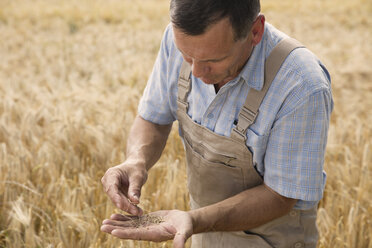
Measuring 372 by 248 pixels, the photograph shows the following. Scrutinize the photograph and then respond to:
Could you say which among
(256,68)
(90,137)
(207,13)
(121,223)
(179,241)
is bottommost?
(90,137)

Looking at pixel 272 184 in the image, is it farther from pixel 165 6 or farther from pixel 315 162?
pixel 165 6

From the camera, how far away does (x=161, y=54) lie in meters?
2.15

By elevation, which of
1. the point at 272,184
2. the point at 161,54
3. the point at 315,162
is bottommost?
the point at 272,184

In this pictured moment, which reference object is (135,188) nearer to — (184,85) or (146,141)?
(146,141)

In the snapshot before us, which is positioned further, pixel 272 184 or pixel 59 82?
pixel 59 82

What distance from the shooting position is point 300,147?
1.74 metres

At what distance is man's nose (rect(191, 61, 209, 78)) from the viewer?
5.57 feet

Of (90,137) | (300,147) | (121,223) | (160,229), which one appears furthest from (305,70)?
(90,137)

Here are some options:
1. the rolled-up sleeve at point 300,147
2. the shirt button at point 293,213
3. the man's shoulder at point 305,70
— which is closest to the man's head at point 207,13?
the man's shoulder at point 305,70

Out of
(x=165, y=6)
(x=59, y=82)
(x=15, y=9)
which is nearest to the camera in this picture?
(x=59, y=82)

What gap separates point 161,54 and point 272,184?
0.81 meters

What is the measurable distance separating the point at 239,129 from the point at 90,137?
1878 millimetres

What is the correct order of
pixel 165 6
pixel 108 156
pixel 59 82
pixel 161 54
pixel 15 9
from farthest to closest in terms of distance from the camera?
pixel 165 6, pixel 15 9, pixel 59 82, pixel 108 156, pixel 161 54

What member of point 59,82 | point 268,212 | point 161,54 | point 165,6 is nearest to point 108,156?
point 161,54
